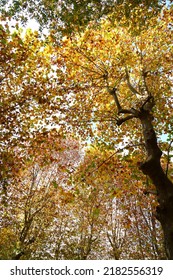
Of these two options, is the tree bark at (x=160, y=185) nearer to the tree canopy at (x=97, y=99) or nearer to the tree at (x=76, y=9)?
the tree canopy at (x=97, y=99)

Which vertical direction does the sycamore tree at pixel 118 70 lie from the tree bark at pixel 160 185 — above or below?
above

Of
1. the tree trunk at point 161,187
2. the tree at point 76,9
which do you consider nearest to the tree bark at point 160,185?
the tree trunk at point 161,187

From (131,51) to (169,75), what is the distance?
279cm

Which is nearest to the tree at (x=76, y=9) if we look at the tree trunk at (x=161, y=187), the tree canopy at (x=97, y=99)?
the tree canopy at (x=97, y=99)

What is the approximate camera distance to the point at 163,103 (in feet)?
44.9

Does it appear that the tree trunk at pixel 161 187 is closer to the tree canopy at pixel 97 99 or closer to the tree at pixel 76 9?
the tree canopy at pixel 97 99

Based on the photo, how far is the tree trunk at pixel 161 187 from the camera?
661cm

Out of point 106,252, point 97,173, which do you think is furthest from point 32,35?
point 106,252

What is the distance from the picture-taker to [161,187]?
738cm

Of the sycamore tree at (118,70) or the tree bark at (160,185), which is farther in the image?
the sycamore tree at (118,70)

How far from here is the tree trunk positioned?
6609mm

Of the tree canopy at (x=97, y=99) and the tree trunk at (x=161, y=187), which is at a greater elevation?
the tree canopy at (x=97, y=99)

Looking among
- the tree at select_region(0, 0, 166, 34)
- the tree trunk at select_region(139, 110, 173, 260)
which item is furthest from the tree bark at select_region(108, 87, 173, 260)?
the tree at select_region(0, 0, 166, 34)

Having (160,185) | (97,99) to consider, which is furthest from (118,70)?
(160,185)
